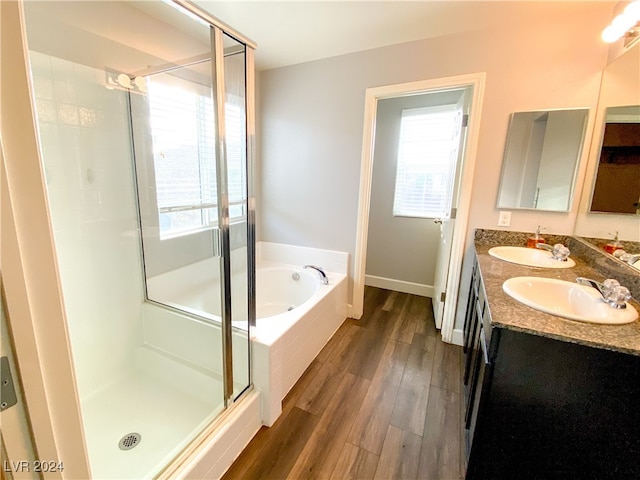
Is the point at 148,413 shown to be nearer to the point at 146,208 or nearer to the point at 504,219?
the point at 146,208

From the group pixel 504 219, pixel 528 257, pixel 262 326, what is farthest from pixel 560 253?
pixel 262 326

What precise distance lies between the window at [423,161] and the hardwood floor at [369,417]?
4.93 feet

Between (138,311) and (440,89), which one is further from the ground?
(440,89)

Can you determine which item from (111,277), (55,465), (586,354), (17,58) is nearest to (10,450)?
(55,465)

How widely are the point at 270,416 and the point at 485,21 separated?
2.87m

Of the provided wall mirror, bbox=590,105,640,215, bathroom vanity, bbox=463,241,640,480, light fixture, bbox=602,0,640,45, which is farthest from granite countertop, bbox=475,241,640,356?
light fixture, bbox=602,0,640,45

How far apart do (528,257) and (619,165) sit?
2.28ft

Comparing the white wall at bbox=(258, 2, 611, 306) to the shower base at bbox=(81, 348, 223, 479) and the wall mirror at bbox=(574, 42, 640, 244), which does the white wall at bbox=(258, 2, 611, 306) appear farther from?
the shower base at bbox=(81, 348, 223, 479)

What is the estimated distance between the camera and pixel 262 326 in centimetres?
168

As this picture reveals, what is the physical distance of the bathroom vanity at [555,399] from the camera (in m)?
0.91

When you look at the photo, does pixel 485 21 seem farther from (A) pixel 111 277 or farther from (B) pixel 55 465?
(A) pixel 111 277

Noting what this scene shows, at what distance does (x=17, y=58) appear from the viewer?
410mm

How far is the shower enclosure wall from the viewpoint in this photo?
1.40 m

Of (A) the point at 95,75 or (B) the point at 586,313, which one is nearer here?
(B) the point at 586,313
